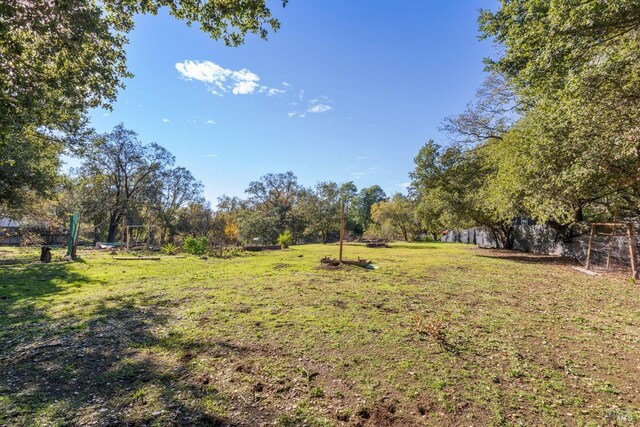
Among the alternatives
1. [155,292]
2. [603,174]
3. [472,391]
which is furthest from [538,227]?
[155,292]

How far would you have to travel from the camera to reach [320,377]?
2816mm

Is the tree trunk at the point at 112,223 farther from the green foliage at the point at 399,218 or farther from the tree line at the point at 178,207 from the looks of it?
the green foliage at the point at 399,218

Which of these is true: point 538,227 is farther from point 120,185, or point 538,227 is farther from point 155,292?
point 120,185

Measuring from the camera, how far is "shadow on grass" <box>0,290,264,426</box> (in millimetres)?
2248

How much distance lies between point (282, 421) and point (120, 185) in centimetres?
3270

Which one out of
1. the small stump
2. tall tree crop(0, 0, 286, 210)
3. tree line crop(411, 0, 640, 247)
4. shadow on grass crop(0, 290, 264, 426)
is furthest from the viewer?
the small stump

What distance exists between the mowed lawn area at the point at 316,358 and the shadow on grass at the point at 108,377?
0.02m

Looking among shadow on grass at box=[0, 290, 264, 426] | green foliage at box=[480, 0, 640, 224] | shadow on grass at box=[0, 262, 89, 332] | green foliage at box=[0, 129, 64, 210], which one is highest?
green foliage at box=[480, 0, 640, 224]

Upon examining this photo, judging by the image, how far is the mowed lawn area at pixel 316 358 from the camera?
232 centimetres

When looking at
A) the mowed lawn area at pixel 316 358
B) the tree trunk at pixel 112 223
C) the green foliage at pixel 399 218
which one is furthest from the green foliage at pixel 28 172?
the green foliage at pixel 399 218

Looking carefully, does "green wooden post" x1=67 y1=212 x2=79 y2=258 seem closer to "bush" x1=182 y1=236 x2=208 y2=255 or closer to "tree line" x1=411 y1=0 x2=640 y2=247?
"bush" x1=182 y1=236 x2=208 y2=255

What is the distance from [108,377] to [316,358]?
6.90 feet

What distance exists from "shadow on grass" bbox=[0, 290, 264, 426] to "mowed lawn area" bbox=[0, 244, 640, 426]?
16mm

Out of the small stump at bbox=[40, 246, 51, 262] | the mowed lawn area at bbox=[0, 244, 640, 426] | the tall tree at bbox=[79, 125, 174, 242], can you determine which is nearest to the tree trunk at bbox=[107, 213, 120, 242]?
the tall tree at bbox=[79, 125, 174, 242]
